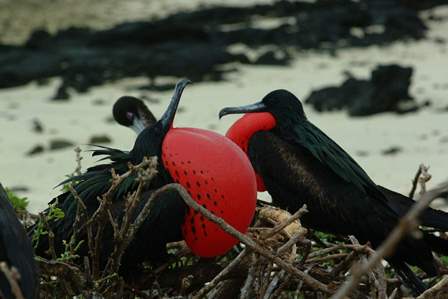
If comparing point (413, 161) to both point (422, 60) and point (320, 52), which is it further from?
point (320, 52)

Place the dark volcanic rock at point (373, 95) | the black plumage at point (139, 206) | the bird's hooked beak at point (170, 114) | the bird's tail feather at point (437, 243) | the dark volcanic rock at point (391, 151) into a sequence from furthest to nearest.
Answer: the dark volcanic rock at point (373, 95)
the dark volcanic rock at point (391, 151)
the bird's tail feather at point (437, 243)
the bird's hooked beak at point (170, 114)
the black plumage at point (139, 206)

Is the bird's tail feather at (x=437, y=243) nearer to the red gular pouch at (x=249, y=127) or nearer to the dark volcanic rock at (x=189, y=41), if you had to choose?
the red gular pouch at (x=249, y=127)

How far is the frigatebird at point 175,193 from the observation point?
2412mm

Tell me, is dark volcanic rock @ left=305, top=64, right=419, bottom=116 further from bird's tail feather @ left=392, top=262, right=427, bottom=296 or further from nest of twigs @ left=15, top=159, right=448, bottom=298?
nest of twigs @ left=15, top=159, right=448, bottom=298

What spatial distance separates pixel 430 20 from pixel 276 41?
2.47 meters

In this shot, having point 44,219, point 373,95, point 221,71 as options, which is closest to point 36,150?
point 373,95

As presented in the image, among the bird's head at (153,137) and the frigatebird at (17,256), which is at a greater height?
the bird's head at (153,137)

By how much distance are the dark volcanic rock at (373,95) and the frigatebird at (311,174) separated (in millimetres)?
5628

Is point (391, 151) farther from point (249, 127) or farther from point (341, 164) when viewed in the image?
point (341, 164)

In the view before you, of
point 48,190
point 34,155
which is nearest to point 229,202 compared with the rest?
point 48,190

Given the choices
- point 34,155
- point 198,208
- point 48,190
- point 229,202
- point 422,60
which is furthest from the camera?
point 422,60

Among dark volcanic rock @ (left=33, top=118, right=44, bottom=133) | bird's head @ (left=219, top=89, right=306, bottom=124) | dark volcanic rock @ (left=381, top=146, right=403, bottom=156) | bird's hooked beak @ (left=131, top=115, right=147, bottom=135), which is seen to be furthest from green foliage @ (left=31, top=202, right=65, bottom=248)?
dark volcanic rock @ (left=33, top=118, right=44, bottom=133)

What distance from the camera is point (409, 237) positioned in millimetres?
3062

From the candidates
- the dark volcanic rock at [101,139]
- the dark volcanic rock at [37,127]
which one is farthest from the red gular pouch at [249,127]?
the dark volcanic rock at [37,127]
